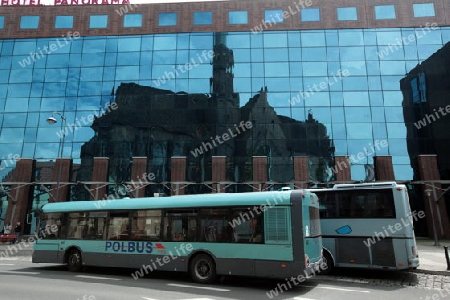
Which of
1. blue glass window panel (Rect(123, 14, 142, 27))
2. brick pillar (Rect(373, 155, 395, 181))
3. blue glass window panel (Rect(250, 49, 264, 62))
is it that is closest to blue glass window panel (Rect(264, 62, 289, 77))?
blue glass window panel (Rect(250, 49, 264, 62))

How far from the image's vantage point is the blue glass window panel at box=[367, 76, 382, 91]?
32562 millimetres

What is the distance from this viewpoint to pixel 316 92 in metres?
32.7

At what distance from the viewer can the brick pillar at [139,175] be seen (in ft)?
102

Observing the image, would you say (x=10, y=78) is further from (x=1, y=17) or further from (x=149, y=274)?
(x=149, y=274)

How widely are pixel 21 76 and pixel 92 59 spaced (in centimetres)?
769

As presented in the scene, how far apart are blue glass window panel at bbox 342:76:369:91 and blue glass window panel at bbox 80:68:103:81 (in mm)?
24600

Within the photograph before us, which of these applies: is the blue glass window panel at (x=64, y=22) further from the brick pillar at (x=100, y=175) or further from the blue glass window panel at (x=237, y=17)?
the blue glass window panel at (x=237, y=17)

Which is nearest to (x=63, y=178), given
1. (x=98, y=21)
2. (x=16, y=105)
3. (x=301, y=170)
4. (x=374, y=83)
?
(x=16, y=105)

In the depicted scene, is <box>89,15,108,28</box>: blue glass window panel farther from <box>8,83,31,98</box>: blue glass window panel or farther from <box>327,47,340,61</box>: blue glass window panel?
<box>327,47,340,61</box>: blue glass window panel

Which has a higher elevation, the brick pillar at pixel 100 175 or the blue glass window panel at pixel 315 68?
the blue glass window panel at pixel 315 68

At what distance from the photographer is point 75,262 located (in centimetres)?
1362

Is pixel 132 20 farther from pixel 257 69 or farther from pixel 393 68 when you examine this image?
pixel 393 68

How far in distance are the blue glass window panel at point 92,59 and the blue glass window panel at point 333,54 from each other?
23.2 m

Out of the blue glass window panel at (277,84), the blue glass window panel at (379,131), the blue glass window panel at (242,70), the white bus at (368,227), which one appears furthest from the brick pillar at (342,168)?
the white bus at (368,227)
